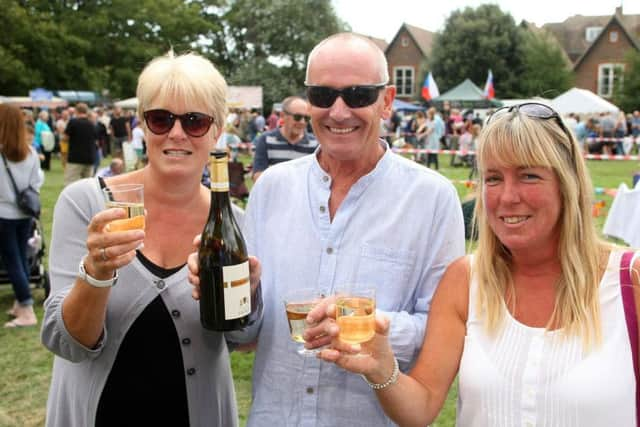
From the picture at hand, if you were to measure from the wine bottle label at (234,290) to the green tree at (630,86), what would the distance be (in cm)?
4235

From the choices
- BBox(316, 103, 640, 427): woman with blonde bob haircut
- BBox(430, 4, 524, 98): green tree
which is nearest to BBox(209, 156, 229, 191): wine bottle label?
BBox(316, 103, 640, 427): woman with blonde bob haircut

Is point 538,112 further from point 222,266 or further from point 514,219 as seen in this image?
point 222,266

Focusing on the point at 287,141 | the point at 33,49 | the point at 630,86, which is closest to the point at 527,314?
the point at 287,141

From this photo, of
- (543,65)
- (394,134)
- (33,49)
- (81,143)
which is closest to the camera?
(81,143)

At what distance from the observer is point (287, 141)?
28.0 feet

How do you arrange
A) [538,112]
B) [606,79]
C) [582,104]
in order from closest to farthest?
[538,112] < [582,104] < [606,79]

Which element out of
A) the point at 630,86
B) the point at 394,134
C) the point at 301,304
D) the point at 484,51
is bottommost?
the point at 394,134

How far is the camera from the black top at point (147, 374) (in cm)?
243

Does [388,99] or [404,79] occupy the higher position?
[404,79]

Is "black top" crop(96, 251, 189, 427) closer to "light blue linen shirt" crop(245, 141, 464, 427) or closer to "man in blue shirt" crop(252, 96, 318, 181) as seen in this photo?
"light blue linen shirt" crop(245, 141, 464, 427)

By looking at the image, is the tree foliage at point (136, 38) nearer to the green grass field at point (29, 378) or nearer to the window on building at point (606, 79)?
the window on building at point (606, 79)

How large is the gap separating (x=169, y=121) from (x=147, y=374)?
3.39 feet

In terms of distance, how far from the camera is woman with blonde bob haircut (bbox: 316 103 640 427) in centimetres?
196

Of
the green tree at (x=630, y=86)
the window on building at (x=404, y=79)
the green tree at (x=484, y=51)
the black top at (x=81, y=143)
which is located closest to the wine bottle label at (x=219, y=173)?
the black top at (x=81, y=143)
